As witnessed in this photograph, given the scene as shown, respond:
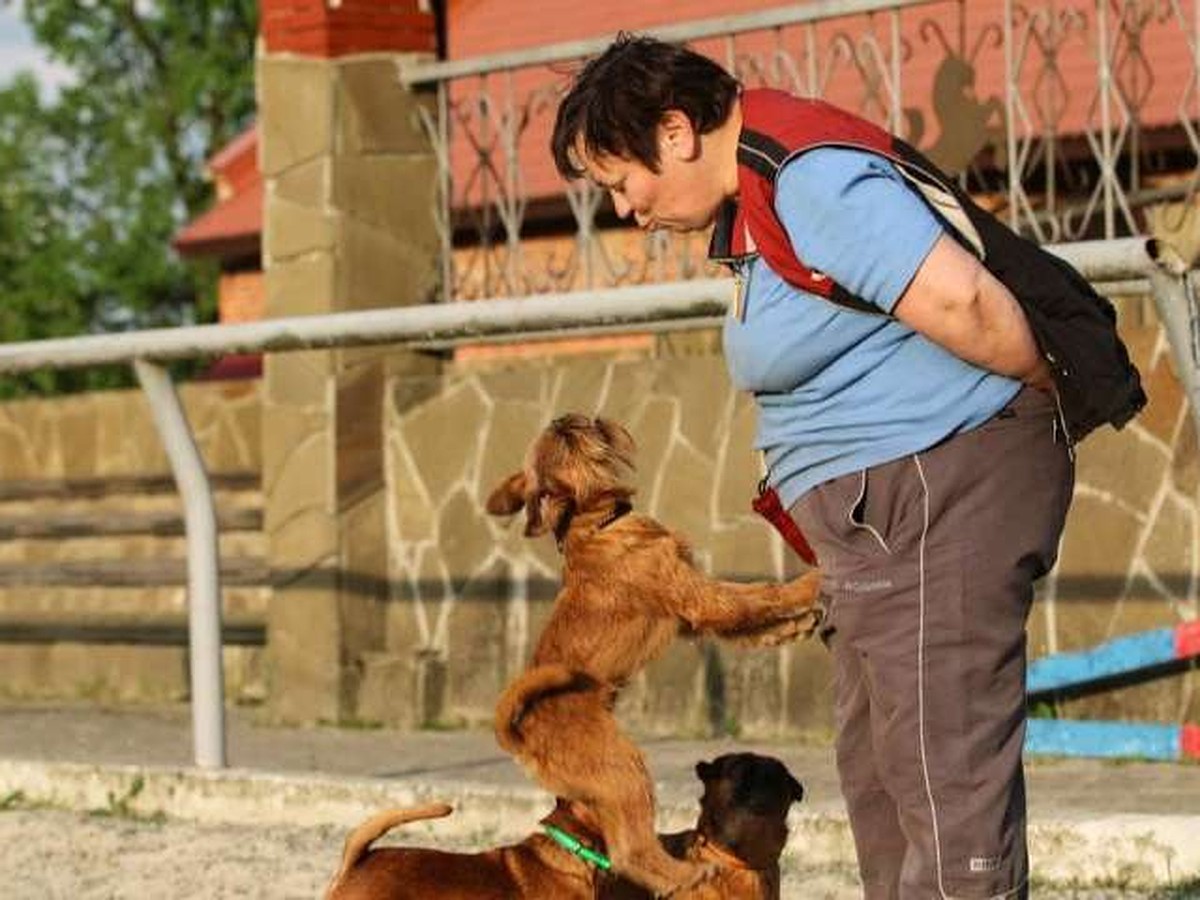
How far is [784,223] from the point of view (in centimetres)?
424

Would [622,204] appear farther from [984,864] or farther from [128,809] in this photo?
[128,809]

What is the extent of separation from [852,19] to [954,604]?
29.3 feet

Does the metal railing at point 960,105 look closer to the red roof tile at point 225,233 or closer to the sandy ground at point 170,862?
the sandy ground at point 170,862

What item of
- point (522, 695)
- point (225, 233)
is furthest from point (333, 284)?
point (225, 233)

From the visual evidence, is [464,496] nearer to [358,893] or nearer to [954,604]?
[358,893]

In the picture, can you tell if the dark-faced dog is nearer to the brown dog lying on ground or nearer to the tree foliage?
the brown dog lying on ground

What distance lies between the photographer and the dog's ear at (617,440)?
5876 millimetres

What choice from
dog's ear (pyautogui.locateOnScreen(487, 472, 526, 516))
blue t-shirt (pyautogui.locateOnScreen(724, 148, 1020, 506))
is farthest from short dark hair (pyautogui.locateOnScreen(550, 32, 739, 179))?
dog's ear (pyautogui.locateOnScreen(487, 472, 526, 516))

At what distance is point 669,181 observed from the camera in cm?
438

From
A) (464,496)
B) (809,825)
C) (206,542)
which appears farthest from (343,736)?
(809,825)

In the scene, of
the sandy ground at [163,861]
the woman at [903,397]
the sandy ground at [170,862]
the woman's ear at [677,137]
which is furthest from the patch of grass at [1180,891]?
the woman's ear at [677,137]

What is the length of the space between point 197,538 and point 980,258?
4166 mm

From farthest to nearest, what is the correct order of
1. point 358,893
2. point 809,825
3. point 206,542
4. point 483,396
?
1. point 483,396
2. point 206,542
3. point 809,825
4. point 358,893

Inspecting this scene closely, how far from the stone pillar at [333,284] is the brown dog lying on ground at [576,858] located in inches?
225
